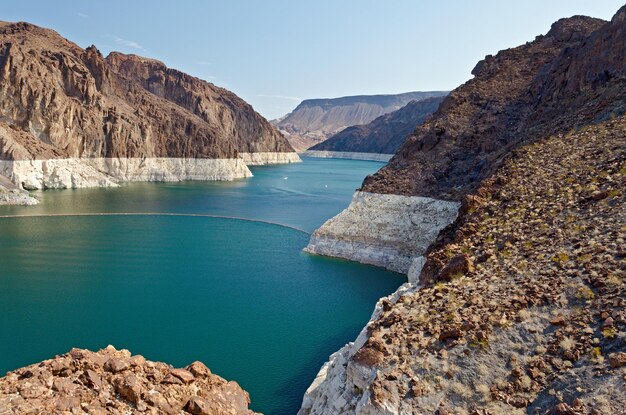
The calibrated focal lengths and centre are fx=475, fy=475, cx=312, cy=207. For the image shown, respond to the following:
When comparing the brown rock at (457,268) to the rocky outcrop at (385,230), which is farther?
the rocky outcrop at (385,230)

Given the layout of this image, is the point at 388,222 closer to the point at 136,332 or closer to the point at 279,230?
the point at 279,230

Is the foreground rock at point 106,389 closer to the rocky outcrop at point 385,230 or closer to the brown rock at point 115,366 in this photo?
the brown rock at point 115,366

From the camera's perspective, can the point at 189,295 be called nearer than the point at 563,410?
No

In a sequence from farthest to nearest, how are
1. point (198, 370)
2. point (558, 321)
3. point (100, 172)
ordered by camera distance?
1. point (100, 172)
2. point (558, 321)
3. point (198, 370)

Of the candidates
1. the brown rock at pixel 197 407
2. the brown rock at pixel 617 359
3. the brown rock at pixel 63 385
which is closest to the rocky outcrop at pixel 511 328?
the brown rock at pixel 617 359

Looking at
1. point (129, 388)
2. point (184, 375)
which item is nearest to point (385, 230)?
point (184, 375)

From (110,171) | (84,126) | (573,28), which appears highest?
(573,28)

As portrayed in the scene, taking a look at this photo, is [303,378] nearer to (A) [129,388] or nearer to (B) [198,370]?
(B) [198,370]
